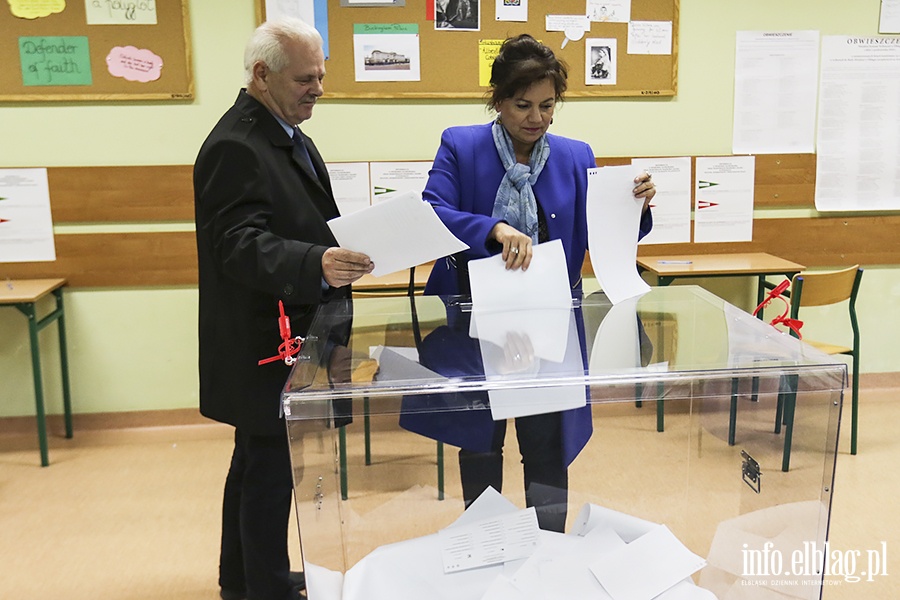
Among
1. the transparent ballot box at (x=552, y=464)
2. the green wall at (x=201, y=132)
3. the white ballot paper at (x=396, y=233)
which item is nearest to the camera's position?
the transparent ballot box at (x=552, y=464)

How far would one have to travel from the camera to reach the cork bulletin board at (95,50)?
3135mm

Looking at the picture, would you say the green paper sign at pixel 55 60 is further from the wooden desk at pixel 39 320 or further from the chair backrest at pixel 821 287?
the chair backrest at pixel 821 287

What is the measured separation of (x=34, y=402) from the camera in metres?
3.40

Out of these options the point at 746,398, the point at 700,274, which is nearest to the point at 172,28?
the point at 700,274

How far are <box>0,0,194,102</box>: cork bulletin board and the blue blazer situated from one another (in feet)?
6.12

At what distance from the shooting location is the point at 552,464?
4.48 feet

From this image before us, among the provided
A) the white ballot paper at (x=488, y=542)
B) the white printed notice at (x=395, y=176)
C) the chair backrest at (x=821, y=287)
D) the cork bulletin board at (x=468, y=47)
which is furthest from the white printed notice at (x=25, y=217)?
the chair backrest at (x=821, y=287)

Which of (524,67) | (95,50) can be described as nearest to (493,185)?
(524,67)

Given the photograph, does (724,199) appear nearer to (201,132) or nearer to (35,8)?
(201,132)

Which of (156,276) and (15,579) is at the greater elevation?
(156,276)

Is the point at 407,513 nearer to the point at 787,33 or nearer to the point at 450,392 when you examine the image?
the point at 450,392

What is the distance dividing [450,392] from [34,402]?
2980 millimetres

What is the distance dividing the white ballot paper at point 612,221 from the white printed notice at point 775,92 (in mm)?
2112

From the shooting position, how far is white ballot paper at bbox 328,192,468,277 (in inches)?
55.9
